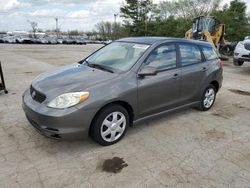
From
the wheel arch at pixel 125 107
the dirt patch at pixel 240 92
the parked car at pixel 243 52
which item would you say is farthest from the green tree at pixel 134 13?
the wheel arch at pixel 125 107

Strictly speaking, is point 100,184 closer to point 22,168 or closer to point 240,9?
point 22,168

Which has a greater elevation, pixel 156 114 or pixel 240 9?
pixel 240 9

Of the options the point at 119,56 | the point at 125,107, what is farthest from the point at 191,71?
the point at 125,107

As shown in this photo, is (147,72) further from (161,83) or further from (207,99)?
(207,99)

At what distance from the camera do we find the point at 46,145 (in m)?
3.50

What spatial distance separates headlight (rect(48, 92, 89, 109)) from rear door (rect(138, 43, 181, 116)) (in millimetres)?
911

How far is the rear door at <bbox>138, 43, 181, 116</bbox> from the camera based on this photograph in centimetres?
378

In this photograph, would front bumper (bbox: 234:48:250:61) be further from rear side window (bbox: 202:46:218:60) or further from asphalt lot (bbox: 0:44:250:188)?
asphalt lot (bbox: 0:44:250:188)

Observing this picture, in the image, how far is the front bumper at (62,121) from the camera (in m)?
3.05

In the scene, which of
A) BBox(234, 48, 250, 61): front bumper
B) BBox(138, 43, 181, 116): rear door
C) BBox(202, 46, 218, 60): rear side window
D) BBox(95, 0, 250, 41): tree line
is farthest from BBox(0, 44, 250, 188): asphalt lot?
BBox(95, 0, 250, 41): tree line

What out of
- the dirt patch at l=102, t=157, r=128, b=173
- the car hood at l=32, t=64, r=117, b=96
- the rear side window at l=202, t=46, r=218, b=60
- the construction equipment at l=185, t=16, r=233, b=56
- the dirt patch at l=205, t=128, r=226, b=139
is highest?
the construction equipment at l=185, t=16, r=233, b=56

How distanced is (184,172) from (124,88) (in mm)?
1331

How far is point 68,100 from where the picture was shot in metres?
3.14

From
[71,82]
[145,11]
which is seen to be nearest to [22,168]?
[71,82]
